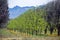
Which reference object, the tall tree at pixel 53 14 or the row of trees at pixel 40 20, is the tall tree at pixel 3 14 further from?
the tall tree at pixel 53 14

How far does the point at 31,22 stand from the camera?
2.11 meters

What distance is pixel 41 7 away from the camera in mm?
2119

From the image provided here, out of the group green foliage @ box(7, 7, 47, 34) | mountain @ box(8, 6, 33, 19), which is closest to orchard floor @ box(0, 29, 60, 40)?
green foliage @ box(7, 7, 47, 34)

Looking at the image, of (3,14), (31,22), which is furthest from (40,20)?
(3,14)

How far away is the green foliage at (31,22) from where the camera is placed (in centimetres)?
209

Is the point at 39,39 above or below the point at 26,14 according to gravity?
below

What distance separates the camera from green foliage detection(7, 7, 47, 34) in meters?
2.09

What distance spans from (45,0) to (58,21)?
1.03 feet

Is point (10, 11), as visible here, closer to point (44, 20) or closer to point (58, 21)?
point (44, 20)

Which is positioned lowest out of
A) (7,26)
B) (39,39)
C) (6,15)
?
(39,39)

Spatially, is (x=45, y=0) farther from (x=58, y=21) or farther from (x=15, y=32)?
(x=15, y=32)

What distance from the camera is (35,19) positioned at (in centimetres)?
212

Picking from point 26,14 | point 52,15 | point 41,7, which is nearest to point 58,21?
point 52,15

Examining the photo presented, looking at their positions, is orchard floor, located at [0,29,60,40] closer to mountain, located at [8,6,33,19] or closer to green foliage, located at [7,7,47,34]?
green foliage, located at [7,7,47,34]
